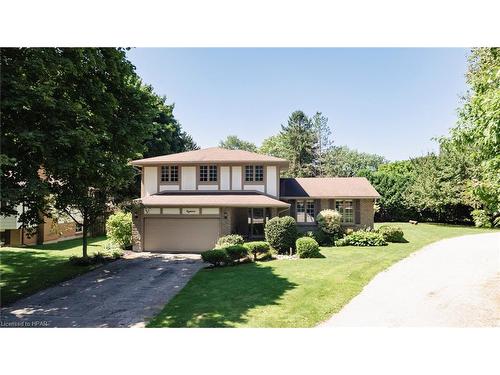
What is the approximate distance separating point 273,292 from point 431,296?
4701 mm

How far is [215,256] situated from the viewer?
13188 millimetres

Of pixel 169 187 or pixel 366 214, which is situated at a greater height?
pixel 169 187

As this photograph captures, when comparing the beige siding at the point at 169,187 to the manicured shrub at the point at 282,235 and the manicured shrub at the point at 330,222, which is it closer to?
the manicured shrub at the point at 282,235

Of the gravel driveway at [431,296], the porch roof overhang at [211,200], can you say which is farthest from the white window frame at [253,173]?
the gravel driveway at [431,296]

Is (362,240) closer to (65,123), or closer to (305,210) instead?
(305,210)

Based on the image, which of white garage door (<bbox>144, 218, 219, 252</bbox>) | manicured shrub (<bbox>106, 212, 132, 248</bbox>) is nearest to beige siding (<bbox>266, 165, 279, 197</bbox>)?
white garage door (<bbox>144, 218, 219, 252</bbox>)

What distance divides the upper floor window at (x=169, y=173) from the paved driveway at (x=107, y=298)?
6.73 m

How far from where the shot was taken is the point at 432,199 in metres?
28.7

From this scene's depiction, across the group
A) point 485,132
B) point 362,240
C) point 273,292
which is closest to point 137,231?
point 273,292

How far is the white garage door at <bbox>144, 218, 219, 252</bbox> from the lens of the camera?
17031 mm

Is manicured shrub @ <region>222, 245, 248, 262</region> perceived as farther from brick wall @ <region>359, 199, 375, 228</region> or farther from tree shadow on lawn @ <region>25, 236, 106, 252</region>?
brick wall @ <region>359, 199, 375, 228</region>

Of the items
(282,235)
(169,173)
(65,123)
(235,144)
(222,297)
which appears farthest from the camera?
(235,144)

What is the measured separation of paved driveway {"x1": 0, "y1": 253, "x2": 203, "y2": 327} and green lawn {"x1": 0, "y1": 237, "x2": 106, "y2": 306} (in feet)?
1.83

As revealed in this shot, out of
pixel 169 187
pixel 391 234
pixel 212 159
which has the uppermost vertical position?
pixel 212 159
